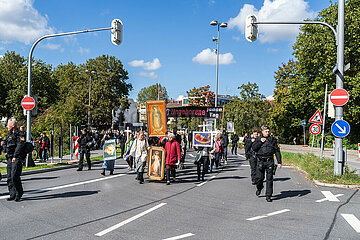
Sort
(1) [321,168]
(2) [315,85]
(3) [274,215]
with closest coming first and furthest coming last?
(3) [274,215] → (1) [321,168] → (2) [315,85]

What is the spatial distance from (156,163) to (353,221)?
6394 millimetres

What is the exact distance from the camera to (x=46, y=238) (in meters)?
5.01

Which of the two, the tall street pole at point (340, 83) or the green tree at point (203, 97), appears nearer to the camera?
the tall street pole at point (340, 83)

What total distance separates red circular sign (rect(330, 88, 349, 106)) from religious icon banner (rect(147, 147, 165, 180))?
6136 millimetres

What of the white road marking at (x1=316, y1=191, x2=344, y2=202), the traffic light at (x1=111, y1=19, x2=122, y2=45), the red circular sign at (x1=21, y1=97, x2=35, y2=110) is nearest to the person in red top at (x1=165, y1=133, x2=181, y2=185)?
the white road marking at (x1=316, y1=191, x2=344, y2=202)

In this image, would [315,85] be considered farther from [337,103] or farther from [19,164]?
[19,164]

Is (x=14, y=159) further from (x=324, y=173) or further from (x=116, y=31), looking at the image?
(x=324, y=173)

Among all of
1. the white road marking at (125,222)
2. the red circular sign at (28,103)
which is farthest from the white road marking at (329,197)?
the red circular sign at (28,103)

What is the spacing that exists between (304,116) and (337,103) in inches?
1350

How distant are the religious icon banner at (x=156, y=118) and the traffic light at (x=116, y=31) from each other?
2761 mm

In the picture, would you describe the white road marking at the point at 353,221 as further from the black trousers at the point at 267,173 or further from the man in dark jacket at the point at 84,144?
the man in dark jacket at the point at 84,144

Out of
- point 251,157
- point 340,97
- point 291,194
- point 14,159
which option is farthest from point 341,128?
point 14,159

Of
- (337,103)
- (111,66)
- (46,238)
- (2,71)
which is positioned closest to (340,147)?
(337,103)

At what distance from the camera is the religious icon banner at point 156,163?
35.9 feet
